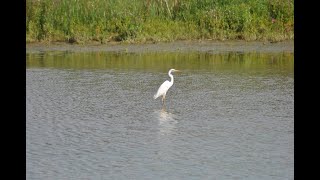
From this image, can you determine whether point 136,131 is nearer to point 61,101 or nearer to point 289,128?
point 289,128

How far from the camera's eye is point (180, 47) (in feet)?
70.7

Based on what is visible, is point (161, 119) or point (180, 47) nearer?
point (161, 119)

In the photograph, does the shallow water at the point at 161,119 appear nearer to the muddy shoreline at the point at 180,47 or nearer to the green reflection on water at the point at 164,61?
the green reflection on water at the point at 164,61

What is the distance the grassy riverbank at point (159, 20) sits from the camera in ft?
73.1

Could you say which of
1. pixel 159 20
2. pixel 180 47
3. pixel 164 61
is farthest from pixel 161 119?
pixel 159 20

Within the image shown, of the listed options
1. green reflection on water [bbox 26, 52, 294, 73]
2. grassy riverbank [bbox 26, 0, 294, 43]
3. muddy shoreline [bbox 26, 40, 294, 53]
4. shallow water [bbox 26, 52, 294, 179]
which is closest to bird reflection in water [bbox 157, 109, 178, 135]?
shallow water [bbox 26, 52, 294, 179]

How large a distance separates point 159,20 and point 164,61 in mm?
3549

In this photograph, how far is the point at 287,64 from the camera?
1834 centimetres

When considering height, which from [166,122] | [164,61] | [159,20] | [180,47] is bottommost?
[166,122]

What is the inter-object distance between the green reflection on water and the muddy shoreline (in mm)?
456

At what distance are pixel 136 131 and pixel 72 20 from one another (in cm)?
1240

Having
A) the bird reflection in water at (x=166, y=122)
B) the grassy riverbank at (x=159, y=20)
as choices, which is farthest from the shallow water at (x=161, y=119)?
the grassy riverbank at (x=159, y=20)

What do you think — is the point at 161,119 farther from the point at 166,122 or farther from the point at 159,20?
the point at 159,20
